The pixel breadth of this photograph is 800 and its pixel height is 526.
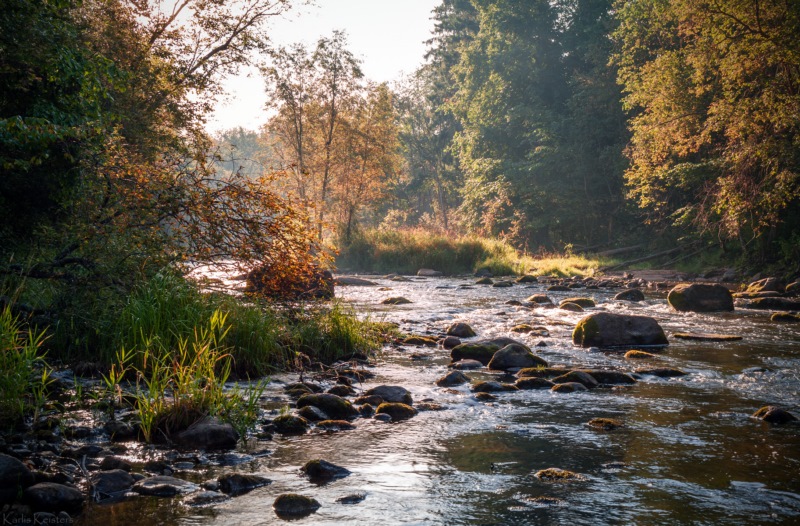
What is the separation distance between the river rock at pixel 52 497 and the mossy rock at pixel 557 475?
3.50 meters

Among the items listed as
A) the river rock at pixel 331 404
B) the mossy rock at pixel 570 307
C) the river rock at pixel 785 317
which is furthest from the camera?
the mossy rock at pixel 570 307

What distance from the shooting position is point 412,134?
63188mm

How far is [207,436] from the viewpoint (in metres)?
Answer: 5.84

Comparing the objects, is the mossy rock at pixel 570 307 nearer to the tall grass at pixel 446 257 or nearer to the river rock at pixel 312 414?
the tall grass at pixel 446 257

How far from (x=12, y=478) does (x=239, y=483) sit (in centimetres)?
154

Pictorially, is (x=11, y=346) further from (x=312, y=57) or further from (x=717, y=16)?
(x=312, y=57)

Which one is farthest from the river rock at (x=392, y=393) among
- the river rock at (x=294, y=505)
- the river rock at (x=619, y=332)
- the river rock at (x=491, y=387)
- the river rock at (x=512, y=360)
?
the river rock at (x=619, y=332)

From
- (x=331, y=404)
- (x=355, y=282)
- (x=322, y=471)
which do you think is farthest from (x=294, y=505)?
(x=355, y=282)

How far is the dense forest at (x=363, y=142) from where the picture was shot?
356 inches

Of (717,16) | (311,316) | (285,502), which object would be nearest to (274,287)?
(311,316)

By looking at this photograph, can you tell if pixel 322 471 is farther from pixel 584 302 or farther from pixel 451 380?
pixel 584 302

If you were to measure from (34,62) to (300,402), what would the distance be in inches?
238

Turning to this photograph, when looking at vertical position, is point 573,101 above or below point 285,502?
above

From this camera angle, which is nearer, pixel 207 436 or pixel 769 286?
pixel 207 436
